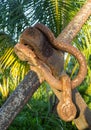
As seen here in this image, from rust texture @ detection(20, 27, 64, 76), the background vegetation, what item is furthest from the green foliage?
rust texture @ detection(20, 27, 64, 76)

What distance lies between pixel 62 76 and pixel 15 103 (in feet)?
0.52

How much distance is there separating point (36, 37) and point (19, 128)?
290 cm

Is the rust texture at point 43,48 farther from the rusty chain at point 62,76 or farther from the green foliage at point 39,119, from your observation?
the green foliage at point 39,119

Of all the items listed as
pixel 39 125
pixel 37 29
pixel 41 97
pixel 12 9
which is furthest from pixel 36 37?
pixel 41 97

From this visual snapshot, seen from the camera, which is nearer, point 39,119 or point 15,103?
point 15,103

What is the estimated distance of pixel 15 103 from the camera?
904 mm

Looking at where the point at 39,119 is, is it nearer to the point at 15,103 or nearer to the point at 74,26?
the point at 74,26

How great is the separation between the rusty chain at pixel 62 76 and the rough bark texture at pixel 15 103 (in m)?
0.05

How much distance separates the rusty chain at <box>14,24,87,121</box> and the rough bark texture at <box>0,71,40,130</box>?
5 centimetres

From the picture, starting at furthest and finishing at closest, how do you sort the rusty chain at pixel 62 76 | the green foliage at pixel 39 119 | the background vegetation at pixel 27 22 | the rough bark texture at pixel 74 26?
1. the green foliage at pixel 39 119
2. the background vegetation at pixel 27 22
3. the rough bark texture at pixel 74 26
4. the rusty chain at pixel 62 76

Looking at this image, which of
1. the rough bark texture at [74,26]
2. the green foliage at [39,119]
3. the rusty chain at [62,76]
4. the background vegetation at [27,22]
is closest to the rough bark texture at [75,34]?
the rough bark texture at [74,26]

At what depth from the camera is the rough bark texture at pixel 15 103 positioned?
2.94 ft

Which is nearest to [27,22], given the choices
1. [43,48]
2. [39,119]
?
[39,119]

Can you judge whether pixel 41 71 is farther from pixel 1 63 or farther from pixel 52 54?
pixel 1 63
